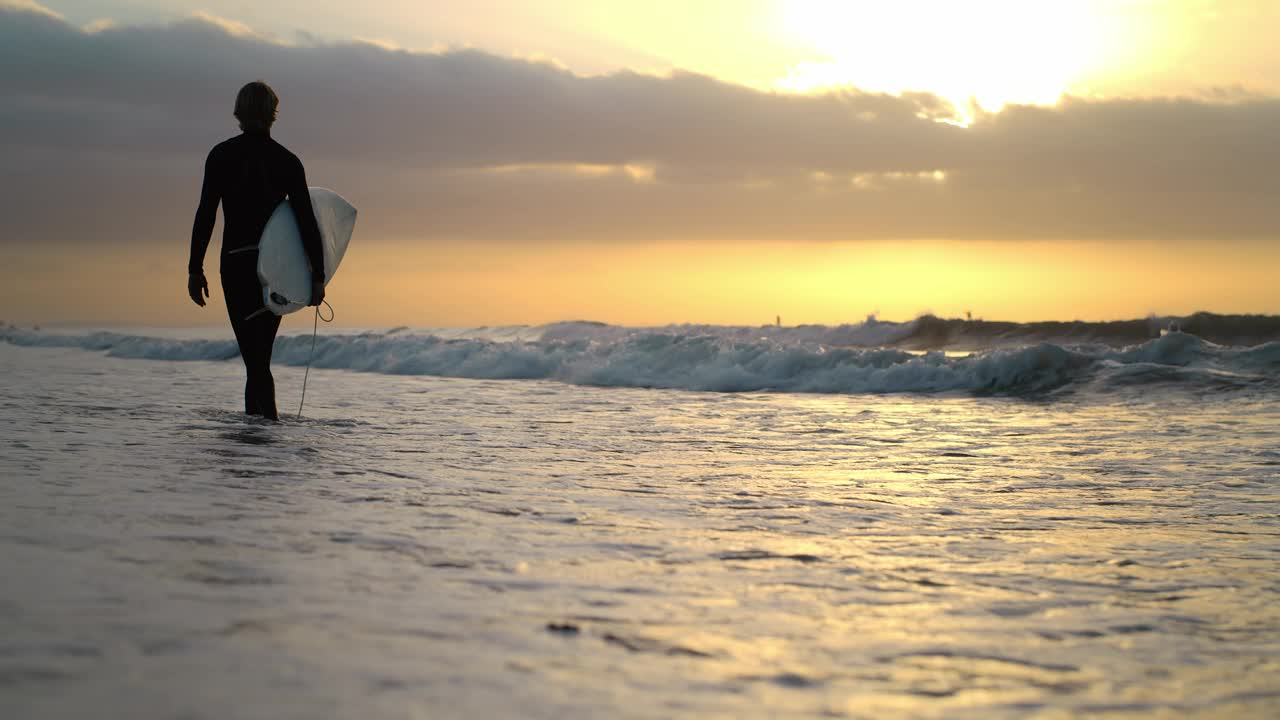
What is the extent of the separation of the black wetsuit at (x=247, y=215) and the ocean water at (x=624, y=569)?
2.23 feet

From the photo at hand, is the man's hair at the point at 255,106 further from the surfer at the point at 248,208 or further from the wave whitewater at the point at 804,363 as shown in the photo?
the wave whitewater at the point at 804,363

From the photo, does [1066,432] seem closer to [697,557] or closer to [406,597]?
[697,557]

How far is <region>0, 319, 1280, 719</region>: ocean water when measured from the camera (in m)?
1.98

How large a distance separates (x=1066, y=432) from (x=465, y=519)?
5.64 m

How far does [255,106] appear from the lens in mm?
6445

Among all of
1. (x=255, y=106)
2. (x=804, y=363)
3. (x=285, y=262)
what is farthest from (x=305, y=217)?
(x=804, y=363)

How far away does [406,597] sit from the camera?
2.54 meters

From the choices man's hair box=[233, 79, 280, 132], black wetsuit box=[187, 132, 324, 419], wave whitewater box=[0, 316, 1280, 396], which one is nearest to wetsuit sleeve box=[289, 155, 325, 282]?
black wetsuit box=[187, 132, 324, 419]

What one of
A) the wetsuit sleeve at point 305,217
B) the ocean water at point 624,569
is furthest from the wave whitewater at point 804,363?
the wetsuit sleeve at point 305,217

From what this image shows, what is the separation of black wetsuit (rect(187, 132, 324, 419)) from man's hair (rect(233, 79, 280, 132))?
0.21 ft

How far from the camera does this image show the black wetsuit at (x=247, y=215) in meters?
6.43

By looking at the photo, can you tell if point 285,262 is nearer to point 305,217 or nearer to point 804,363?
point 305,217

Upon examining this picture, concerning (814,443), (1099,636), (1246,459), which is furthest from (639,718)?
(1246,459)

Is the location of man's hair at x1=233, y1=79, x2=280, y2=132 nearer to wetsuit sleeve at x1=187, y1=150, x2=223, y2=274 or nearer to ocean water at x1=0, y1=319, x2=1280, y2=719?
wetsuit sleeve at x1=187, y1=150, x2=223, y2=274
